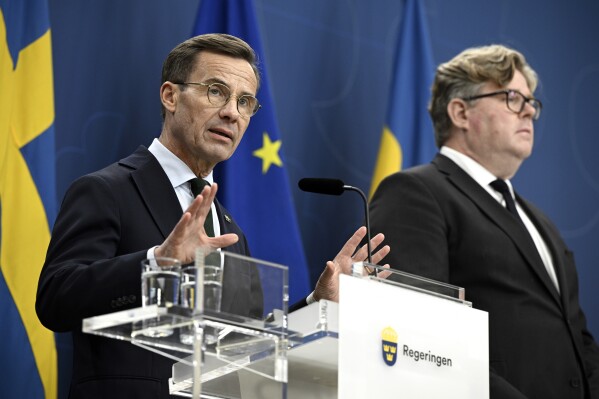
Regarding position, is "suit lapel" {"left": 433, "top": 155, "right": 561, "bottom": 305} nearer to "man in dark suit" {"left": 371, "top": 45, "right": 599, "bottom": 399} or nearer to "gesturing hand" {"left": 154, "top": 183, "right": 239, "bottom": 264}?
"man in dark suit" {"left": 371, "top": 45, "right": 599, "bottom": 399}

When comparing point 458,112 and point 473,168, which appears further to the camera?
point 458,112

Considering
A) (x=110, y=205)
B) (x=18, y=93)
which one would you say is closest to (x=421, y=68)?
(x=18, y=93)

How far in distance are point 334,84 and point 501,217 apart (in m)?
1.64

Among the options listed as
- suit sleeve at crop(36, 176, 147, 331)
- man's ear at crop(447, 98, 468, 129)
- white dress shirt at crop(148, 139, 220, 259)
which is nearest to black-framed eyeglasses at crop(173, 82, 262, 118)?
white dress shirt at crop(148, 139, 220, 259)

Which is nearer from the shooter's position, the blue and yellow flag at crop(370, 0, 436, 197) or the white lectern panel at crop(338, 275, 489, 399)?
the white lectern panel at crop(338, 275, 489, 399)

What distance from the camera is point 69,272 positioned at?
99.6 inches

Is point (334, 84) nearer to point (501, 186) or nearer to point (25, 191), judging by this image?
point (501, 186)

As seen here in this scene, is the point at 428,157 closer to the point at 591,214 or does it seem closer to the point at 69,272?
the point at 591,214

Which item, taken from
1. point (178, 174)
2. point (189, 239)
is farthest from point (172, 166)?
point (189, 239)

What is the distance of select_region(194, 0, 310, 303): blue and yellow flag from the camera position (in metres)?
4.40

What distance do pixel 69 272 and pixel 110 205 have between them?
0.32 metres

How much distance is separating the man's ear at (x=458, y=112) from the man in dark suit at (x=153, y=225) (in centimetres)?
136

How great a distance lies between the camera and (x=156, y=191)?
2.95 metres

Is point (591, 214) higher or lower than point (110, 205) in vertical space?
higher
